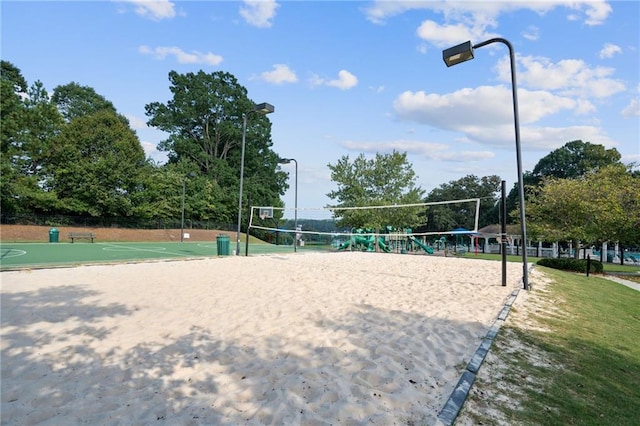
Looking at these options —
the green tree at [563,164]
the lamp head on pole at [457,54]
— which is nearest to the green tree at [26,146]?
the lamp head on pole at [457,54]

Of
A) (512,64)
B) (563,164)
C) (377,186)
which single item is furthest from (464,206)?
(512,64)

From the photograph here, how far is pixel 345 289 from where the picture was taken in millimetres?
7449

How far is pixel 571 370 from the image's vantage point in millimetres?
3494

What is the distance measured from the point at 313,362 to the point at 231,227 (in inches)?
1520

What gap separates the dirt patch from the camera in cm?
2638

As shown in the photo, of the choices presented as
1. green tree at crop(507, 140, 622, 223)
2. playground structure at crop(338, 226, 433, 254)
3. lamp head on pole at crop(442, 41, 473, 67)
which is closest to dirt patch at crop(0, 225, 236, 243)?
playground structure at crop(338, 226, 433, 254)

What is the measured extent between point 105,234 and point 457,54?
104ft

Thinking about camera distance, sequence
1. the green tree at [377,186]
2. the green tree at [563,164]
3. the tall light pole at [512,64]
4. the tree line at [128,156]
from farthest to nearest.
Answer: the green tree at [563,164] → the tree line at [128,156] → the green tree at [377,186] → the tall light pole at [512,64]

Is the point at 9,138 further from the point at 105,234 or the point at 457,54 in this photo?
the point at 457,54

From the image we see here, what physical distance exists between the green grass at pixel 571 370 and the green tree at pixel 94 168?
34.9 meters

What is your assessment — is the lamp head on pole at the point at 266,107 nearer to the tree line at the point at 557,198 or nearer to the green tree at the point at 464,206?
the tree line at the point at 557,198

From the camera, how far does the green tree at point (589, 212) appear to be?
1505 centimetres

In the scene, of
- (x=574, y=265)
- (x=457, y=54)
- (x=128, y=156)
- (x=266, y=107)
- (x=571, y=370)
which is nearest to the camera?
(x=571, y=370)

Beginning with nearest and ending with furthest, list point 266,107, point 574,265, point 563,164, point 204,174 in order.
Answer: point 266,107, point 574,265, point 204,174, point 563,164
